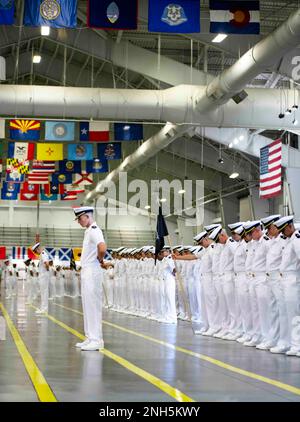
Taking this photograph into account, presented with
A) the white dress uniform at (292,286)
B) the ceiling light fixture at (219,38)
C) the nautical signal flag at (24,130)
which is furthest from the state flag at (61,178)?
the white dress uniform at (292,286)

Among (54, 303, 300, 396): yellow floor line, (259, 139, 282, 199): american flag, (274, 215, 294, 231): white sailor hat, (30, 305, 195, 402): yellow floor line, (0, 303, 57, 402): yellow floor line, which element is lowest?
(54, 303, 300, 396): yellow floor line

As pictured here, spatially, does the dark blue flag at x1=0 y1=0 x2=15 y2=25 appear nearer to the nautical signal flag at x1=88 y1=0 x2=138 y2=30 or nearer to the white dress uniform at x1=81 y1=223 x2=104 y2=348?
the nautical signal flag at x1=88 y1=0 x2=138 y2=30

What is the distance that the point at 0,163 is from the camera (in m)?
39.7

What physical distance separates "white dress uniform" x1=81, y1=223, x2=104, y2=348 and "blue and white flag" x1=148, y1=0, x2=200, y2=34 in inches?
253

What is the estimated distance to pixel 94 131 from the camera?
27.0 m

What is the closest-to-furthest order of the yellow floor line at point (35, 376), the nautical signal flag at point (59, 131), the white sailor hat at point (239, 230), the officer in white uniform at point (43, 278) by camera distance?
the yellow floor line at point (35, 376), the white sailor hat at point (239, 230), the officer in white uniform at point (43, 278), the nautical signal flag at point (59, 131)

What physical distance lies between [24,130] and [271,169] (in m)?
8.67

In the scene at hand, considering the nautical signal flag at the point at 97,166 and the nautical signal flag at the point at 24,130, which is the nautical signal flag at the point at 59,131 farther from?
the nautical signal flag at the point at 97,166

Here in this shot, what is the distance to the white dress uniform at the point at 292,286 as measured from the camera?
443 inches

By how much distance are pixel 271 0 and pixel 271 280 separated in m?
12.1

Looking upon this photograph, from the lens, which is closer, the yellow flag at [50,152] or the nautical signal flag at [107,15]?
the nautical signal flag at [107,15]

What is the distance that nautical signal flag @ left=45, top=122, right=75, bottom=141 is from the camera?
26478mm

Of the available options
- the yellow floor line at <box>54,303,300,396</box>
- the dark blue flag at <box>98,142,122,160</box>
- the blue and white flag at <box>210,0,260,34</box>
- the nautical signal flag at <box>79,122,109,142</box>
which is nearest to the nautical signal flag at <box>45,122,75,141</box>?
the nautical signal flag at <box>79,122,109,142</box>

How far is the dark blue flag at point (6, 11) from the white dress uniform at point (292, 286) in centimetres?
862
